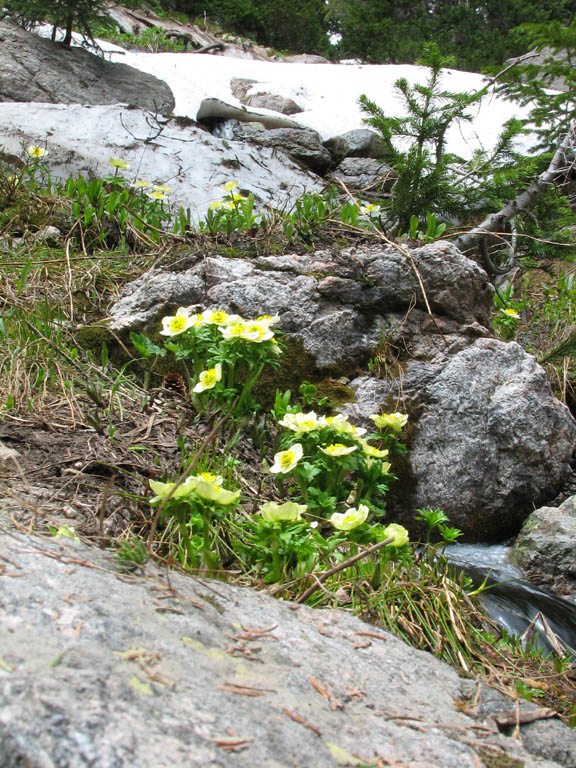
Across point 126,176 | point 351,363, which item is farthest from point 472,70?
point 351,363

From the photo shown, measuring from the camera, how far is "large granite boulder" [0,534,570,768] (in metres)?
0.83

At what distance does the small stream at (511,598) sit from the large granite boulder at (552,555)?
0.08m

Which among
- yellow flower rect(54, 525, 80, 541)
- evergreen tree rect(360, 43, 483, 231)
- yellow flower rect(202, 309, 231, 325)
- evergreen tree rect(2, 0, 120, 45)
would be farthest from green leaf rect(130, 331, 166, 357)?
evergreen tree rect(2, 0, 120, 45)

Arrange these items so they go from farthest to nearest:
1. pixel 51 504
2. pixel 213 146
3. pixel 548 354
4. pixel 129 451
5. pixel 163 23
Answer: pixel 163 23 → pixel 213 146 → pixel 548 354 → pixel 129 451 → pixel 51 504

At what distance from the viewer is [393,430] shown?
2.69m

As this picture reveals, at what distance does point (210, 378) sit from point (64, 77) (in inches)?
300

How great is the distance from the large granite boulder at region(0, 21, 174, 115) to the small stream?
22.9ft

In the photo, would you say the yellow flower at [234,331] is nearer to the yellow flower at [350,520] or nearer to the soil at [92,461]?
the soil at [92,461]

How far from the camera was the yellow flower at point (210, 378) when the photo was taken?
2.50 meters

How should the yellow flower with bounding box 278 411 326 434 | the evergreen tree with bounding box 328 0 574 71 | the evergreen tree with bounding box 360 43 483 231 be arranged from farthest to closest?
the evergreen tree with bounding box 328 0 574 71
the evergreen tree with bounding box 360 43 483 231
the yellow flower with bounding box 278 411 326 434

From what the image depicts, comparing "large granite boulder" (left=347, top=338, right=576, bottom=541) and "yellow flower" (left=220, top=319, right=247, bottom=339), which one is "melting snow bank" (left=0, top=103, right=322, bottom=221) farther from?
"yellow flower" (left=220, top=319, right=247, bottom=339)

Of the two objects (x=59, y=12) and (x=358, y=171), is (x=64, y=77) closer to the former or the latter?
(x=59, y=12)

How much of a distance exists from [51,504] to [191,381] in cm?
111

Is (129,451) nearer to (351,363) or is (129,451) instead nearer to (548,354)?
(351,363)
